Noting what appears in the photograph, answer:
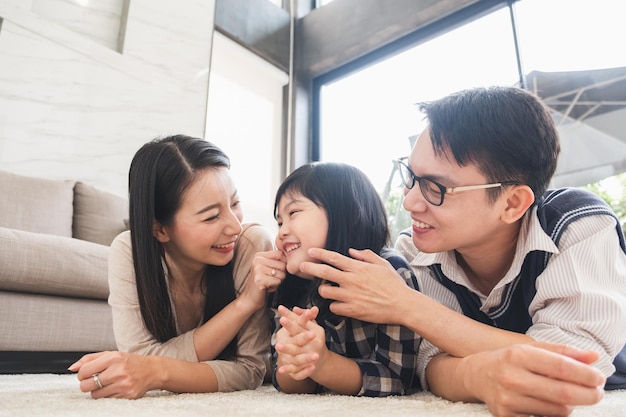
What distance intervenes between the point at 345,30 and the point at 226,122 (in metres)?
1.10

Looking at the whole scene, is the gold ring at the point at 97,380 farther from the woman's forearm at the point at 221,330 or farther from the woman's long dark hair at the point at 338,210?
the woman's long dark hair at the point at 338,210

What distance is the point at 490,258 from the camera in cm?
102

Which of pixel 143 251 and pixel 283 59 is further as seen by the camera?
pixel 283 59

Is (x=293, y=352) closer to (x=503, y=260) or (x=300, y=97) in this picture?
(x=503, y=260)

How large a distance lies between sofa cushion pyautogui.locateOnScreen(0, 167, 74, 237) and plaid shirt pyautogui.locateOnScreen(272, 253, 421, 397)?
4.79 ft

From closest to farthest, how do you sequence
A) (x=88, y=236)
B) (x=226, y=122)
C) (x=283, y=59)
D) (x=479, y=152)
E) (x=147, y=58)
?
(x=479, y=152) < (x=88, y=236) < (x=147, y=58) < (x=226, y=122) < (x=283, y=59)

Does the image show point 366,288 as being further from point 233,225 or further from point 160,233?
point 160,233

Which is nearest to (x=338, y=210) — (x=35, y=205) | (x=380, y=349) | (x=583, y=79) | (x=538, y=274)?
(x=380, y=349)

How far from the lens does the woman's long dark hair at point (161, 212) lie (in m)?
1.03

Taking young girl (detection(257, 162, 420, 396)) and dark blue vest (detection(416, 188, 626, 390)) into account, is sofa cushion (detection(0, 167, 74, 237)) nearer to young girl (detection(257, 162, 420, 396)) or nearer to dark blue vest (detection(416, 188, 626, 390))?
young girl (detection(257, 162, 420, 396))

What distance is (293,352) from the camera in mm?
757

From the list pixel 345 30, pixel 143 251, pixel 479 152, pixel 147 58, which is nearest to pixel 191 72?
pixel 147 58

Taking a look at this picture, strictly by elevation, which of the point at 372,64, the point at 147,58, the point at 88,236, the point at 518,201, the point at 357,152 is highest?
the point at 372,64

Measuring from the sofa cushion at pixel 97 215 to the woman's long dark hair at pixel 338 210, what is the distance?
4.55 ft
